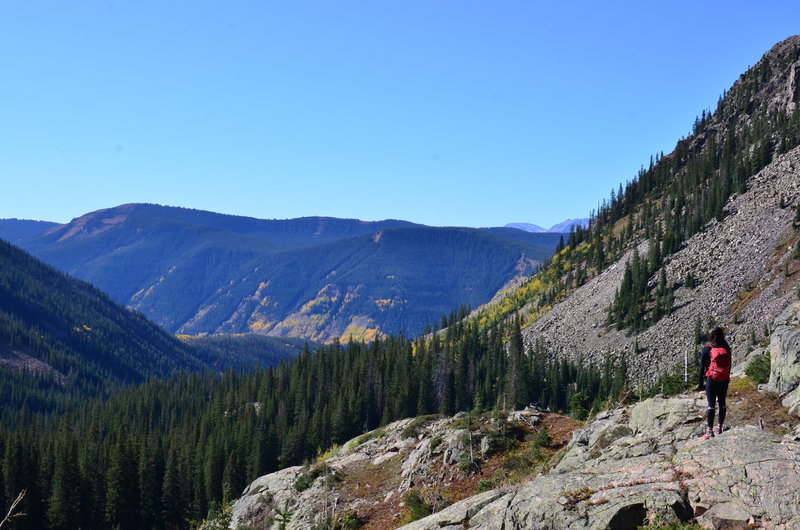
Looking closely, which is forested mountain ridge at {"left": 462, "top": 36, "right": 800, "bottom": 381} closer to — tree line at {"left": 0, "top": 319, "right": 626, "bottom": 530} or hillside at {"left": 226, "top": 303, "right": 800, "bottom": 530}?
tree line at {"left": 0, "top": 319, "right": 626, "bottom": 530}

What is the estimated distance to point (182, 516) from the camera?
92625 millimetres

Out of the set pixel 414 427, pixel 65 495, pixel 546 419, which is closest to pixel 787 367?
pixel 546 419

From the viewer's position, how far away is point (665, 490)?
1722cm

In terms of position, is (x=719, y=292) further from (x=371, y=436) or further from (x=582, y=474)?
(x=582, y=474)

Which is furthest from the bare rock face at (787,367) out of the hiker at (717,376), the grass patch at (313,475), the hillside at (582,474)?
the grass patch at (313,475)

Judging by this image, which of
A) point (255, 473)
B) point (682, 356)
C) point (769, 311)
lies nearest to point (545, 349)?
point (682, 356)

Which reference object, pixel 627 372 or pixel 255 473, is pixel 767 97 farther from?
pixel 255 473

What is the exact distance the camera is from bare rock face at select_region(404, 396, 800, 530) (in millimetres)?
15953

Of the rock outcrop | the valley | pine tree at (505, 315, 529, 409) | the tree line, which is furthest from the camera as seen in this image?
pine tree at (505, 315, 529, 409)

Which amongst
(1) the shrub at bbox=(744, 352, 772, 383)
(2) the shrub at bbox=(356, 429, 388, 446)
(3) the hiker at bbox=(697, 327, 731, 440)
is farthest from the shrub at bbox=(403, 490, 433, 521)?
(2) the shrub at bbox=(356, 429, 388, 446)

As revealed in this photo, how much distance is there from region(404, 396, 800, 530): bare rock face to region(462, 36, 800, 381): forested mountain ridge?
7825 centimetres

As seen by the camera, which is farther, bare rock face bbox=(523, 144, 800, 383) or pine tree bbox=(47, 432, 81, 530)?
bare rock face bbox=(523, 144, 800, 383)

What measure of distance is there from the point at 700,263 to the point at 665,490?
129916 millimetres

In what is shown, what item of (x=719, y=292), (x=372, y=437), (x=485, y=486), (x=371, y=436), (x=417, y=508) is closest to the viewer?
(x=485, y=486)
